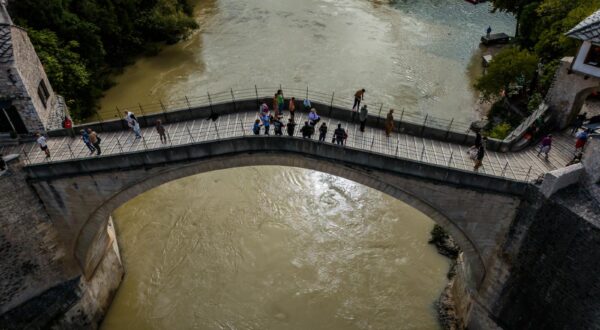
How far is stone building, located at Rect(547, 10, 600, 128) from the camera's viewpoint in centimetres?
1512

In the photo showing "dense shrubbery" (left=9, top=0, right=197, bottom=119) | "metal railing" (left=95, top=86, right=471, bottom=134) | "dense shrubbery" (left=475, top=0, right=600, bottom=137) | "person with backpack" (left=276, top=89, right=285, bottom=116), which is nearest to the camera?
"person with backpack" (left=276, top=89, right=285, bottom=116)

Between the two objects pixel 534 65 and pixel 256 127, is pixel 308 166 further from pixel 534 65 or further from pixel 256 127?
pixel 534 65

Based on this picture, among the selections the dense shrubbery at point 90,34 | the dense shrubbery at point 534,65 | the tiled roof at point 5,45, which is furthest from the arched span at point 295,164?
the dense shrubbery at point 90,34

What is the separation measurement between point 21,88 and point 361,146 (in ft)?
41.6

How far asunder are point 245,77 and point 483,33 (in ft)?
81.1

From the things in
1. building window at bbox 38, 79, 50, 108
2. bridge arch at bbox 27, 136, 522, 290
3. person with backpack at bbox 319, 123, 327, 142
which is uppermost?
building window at bbox 38, 79, 50, 108

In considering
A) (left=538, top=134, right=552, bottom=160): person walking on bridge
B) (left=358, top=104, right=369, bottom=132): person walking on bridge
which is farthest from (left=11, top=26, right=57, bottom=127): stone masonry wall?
(left=538, top=134, right=552, bottom=160): person walking on bridge

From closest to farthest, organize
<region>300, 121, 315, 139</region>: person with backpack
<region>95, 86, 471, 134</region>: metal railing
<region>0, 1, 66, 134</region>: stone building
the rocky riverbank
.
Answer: <region>0, 1, 66, 134</region>: stone building
<region>300, 121, 315, 139</region>: person with backpack
the rocky riverbank
<region>95, 86, 471, 134</region>: metal railing

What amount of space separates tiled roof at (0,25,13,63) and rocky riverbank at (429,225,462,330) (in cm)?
1957

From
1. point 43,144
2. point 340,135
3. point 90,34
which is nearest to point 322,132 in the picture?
point 340,135

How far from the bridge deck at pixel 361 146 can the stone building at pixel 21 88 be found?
897 mm

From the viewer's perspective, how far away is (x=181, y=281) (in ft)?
65.7

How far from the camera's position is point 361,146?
1658 cm

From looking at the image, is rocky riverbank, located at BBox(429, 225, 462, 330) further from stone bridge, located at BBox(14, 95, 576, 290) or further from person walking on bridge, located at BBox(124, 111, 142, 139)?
person walking on bridge, located at BBox(124, 111, 142, 139)
